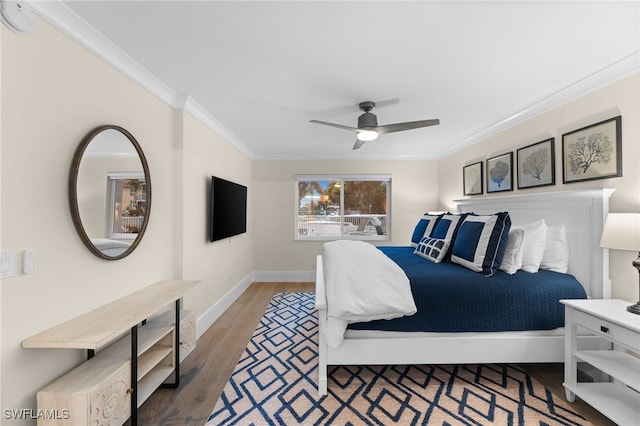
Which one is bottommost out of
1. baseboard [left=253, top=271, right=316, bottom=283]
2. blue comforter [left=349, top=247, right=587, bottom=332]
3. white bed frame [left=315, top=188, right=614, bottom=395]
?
baseboard [left=253, top=271, right=316, bottom=283]

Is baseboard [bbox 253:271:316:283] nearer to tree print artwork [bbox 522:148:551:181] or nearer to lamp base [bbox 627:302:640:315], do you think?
tree print artwork [bbox 522:148:551:181]

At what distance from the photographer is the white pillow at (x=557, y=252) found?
243 cm

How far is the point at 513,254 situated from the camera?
2.34 meters

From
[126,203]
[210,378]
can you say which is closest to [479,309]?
[210,378]

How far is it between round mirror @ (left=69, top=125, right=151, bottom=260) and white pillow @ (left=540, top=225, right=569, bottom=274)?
3.46m

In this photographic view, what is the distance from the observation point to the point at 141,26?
5.49 ft

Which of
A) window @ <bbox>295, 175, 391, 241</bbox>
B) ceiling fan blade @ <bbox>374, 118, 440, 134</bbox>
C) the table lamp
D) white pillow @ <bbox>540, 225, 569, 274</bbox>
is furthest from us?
window @ <bbox>295, 175, 391, 241</bbox>

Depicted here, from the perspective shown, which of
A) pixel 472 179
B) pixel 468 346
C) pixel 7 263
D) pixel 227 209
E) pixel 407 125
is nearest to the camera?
pixel 7 263

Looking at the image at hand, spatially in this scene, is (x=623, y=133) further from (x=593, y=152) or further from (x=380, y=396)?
(x=380, y=396)

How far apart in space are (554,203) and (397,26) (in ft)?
7.31

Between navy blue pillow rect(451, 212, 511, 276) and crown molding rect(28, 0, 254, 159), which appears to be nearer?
crown molding rect(28, 0, 254, 159)

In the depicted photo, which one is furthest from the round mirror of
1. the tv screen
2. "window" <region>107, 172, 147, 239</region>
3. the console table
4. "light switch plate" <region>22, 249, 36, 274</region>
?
the tv screen

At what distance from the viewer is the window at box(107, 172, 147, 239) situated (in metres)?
1.92

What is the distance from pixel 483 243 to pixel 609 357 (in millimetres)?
1043
